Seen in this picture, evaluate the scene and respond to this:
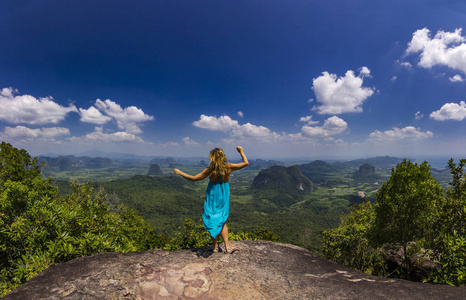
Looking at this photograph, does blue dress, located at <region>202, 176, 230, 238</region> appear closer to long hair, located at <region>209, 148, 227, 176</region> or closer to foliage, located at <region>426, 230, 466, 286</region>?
long hair, located at <region>209, 148, 227, 176</region>

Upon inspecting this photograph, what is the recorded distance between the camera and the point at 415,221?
360 inches

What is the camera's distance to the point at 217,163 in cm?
540

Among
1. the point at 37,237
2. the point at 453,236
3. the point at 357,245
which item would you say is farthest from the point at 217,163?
the point at 357,245

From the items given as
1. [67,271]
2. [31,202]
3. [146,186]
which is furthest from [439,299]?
[146,186]

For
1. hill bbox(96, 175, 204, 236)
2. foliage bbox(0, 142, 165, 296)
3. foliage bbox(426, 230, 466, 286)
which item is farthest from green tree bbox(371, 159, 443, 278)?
hill bbox(96, 175, 204, 236)

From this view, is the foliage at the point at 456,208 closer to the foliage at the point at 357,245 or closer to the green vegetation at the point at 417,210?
the green vegetation at the point at 417,210

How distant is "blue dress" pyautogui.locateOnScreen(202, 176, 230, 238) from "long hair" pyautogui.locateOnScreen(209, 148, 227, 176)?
0.30 meters

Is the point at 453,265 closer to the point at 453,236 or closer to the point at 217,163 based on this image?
the point at 453,236

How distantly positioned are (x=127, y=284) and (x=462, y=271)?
8.13m

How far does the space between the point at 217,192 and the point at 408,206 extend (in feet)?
32.0

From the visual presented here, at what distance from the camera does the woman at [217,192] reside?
545cm

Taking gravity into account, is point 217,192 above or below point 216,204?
above

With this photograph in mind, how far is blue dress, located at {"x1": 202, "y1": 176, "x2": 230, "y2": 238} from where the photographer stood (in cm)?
560

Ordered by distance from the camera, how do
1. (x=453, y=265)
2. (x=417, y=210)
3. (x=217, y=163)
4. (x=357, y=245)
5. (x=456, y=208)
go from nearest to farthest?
(x=453, y=265), (x=217, y=163), (x=456, y=208), (x=417, y=210), (x=357, y=245)
